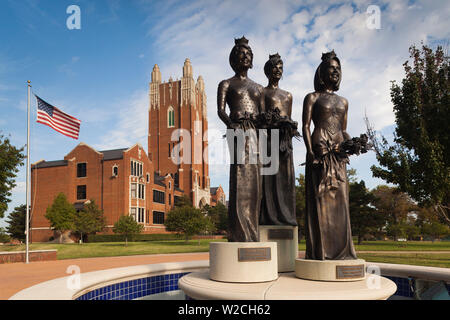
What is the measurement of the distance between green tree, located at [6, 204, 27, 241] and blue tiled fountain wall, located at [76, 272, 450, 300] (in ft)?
166

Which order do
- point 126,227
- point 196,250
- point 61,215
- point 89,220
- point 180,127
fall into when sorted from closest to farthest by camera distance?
point 196,250, point 126,227, point 89,220, point 61,215, point 180,127

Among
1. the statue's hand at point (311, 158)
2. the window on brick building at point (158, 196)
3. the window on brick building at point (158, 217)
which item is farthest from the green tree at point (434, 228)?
the statue's hand at point (311, 158)

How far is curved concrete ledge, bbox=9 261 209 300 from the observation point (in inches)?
172

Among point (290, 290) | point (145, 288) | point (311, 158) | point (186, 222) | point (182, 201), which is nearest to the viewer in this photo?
point (290, 290)

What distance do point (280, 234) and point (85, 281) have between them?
3309mm

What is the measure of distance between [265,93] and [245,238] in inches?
116

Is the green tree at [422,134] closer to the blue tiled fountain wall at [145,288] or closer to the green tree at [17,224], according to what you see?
the blue tiled fountain wall at [145,288]

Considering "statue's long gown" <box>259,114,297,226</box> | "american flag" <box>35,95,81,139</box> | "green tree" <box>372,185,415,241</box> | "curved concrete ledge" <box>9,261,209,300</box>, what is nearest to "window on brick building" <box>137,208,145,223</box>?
"green tree" <box>372,185,415,241</box>

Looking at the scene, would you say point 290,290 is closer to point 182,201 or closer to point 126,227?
point 126,227

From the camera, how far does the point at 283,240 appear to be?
21.2 feet

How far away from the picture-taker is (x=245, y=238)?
5.72 metres

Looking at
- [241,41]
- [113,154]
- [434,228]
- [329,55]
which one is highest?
[113,154]

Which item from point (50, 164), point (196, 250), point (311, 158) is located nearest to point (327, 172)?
point (311, 158)

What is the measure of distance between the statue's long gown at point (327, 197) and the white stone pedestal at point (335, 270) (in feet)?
0.68
